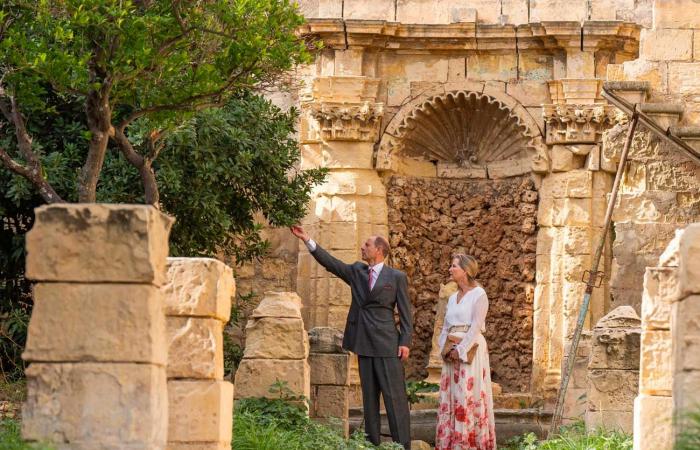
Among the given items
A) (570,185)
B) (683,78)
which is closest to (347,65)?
(570,185)

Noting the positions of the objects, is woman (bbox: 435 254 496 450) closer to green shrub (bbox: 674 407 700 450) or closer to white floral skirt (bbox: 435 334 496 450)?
white floral skirt (bbox: 435 334 496 450)

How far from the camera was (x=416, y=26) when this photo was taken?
17812 millimetres

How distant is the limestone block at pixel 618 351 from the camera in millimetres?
11211

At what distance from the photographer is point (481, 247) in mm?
18406

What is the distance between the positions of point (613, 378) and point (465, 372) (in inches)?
53.5

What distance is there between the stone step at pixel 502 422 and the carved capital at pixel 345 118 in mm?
3559

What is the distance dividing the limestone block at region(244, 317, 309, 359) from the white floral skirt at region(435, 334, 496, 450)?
1406mm

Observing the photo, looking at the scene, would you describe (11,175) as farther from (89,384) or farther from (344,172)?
(89,384)

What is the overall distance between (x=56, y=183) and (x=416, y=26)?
565 cm

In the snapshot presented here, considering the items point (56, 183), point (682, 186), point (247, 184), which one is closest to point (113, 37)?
point (56, 183)

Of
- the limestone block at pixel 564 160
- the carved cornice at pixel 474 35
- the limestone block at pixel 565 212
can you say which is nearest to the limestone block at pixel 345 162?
the carved cornice at pixel 474 35

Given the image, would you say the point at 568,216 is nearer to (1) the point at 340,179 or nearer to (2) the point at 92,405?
(1) the point at 340,179

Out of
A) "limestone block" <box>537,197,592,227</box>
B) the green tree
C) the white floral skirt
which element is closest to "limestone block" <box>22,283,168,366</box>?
the green tree

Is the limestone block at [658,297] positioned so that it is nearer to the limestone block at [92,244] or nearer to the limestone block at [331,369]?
the limestone block at [92,244]
